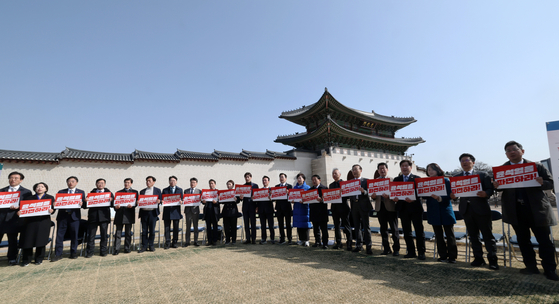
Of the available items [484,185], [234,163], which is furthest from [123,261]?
[234,163]

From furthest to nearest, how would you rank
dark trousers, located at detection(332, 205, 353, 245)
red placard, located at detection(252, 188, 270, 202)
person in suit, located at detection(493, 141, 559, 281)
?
red placard, located at detection(252, 188, 270, 202) < dark trousers, located at detection(332, 205, 353, 245) < person in suit, located at detection(493, 141, 559, 281)

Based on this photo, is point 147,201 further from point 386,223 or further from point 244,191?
point 386,223

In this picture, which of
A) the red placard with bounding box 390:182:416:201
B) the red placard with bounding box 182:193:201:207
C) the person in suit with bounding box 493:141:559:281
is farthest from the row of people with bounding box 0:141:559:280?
the red placard with bounding box 182:193:201:207

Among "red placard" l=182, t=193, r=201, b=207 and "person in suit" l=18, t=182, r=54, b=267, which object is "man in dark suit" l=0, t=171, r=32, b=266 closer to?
"person in suit" l=18, t=182, r=54, b=267

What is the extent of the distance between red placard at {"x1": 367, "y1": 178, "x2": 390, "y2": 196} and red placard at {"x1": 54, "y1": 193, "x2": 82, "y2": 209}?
635cm

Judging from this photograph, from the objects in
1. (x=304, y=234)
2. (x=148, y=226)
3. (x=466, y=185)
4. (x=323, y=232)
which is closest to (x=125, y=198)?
(x=148, y=226)

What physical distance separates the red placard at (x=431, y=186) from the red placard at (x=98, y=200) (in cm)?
670

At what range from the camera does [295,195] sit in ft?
20.6

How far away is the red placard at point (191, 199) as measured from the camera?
20.9 ft

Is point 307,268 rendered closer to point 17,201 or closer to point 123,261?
point 123,261

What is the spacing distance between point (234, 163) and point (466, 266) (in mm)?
14703

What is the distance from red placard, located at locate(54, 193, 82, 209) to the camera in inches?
203

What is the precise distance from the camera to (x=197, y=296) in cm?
295

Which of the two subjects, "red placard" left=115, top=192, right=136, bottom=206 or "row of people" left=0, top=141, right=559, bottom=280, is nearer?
"row of people" left=0, top=141, right=559, bottom=280
